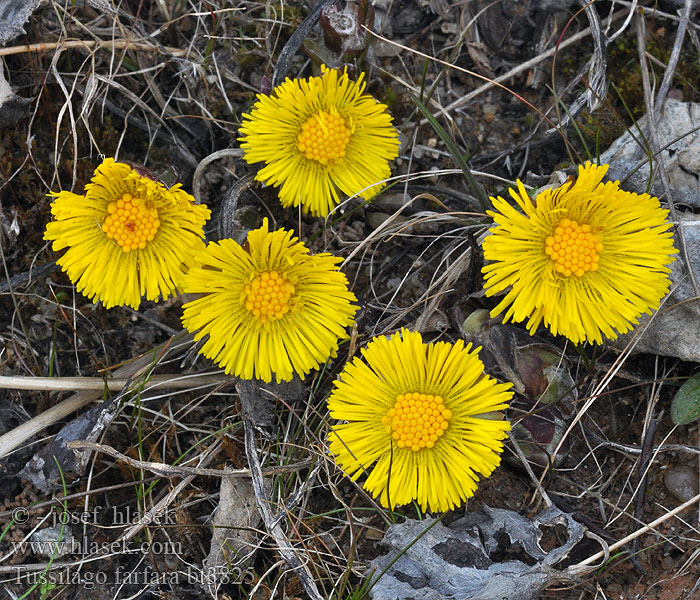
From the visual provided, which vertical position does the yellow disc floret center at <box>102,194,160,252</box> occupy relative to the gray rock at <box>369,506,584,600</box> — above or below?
above

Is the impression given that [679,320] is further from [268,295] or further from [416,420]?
[268,295]

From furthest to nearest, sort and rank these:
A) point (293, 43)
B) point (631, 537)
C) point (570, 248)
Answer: point (293, 43) → point (631, 537) → point (570, 248)

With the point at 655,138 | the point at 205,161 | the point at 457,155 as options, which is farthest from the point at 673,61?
the point at 205,161

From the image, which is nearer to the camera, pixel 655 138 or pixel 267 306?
pixel 267 306

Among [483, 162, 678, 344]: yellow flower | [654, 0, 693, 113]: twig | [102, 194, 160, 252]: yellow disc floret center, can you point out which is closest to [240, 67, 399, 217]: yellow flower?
[102, 194, 160, 252]: yellow disc floret center

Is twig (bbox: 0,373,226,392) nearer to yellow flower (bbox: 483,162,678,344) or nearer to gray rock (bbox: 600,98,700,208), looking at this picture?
yellow flower (bbox: 483,162,678,344)

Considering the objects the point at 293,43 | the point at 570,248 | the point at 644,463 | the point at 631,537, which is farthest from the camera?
the point at 293,43

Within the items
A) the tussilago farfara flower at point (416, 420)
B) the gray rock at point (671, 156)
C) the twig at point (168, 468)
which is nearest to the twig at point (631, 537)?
the tussilago farfara flower at point (416, 420)
